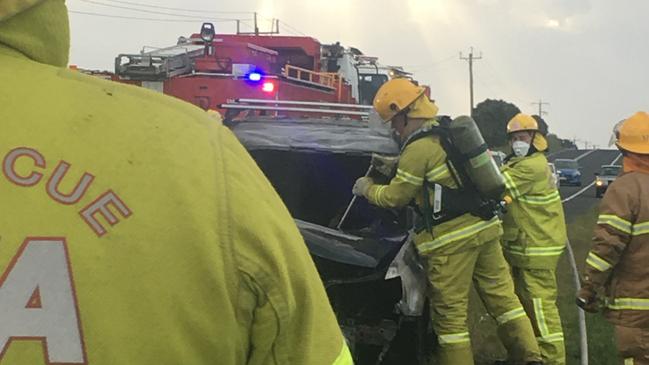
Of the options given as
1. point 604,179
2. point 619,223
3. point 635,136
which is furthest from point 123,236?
point 604,179

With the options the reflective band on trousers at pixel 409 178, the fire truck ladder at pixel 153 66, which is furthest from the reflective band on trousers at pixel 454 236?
the fire truck ladder at pixel 153 66

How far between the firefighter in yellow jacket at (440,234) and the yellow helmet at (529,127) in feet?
5.01

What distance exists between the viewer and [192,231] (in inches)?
39.1

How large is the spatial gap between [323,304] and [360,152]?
386 cm

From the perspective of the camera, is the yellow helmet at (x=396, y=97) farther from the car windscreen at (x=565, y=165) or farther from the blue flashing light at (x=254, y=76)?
the car windscreen at (x=565, y=165)

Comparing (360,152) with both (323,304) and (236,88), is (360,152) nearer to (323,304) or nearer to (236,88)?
(323,304)

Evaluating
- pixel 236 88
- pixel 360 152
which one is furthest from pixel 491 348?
pixel 236 88

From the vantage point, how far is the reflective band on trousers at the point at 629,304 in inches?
155

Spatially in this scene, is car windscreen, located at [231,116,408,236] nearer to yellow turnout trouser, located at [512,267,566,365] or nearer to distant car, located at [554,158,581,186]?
yellow turnout trouser, located at [512,267,566,365]

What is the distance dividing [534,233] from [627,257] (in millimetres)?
1836

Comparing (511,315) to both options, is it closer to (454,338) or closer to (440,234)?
(454,338)

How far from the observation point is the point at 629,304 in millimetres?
3986

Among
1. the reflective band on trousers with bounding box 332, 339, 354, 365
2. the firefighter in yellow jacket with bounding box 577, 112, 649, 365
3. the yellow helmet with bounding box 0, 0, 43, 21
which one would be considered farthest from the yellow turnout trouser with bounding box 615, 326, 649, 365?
the yellow helmet with bounding box 0, 0, 43, 21

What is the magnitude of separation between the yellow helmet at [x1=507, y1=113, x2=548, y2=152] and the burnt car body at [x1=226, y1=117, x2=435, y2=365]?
1.35m
